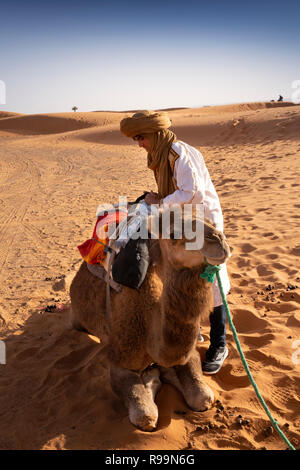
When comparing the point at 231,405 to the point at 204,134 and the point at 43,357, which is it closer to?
the point at 43,357

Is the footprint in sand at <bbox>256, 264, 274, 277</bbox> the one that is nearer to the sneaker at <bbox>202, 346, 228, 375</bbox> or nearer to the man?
the sneaker at <bbox>202, 346, 228, 375</bbox>

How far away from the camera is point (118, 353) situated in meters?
3.17

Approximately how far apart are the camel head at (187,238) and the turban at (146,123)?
1.12 meters

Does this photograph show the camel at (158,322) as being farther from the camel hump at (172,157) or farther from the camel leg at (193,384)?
the camel hump at (172,157)

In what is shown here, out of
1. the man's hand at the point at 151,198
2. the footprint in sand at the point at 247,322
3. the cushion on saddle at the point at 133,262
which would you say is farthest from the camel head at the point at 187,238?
the footprint in sand at the point at 247,322

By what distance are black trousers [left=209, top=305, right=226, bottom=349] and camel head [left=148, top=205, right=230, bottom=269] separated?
1482 millimetres

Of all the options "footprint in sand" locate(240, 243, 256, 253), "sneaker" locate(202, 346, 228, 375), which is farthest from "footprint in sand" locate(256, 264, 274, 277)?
"sneaker" locate(202, 346, 228, 375)

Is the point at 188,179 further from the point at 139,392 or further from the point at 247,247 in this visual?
the point at 247,247

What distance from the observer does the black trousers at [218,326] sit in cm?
365

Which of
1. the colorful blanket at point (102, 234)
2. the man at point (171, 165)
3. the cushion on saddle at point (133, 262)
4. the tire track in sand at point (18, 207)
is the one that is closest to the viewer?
the cushion on saddle at point (133, 262)

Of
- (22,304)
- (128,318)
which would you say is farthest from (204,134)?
(128,318)

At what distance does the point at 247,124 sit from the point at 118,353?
2204 cm

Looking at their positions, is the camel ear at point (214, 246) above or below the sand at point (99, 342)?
above

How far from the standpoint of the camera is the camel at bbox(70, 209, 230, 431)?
7.40 ft
